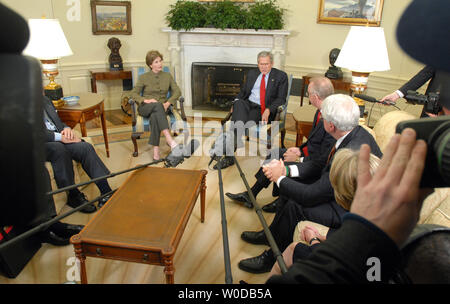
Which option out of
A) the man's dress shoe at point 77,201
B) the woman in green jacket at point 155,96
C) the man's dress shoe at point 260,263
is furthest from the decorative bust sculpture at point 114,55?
the man's dress shoe at point 260,263

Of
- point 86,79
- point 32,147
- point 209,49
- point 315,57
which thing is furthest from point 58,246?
point 315,57

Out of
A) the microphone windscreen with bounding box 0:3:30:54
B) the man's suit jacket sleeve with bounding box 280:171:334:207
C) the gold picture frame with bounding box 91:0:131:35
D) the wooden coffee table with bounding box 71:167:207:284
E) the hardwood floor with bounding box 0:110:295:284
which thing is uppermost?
the gold picture frame with bounding box 91:0:131:35

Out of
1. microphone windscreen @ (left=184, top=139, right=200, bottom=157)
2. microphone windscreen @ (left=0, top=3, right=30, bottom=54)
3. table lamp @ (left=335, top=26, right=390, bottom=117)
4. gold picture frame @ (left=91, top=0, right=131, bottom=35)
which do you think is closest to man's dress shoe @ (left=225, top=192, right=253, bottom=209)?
microphone windscreen @ (left=184, top=139, right=200, bottom=157)

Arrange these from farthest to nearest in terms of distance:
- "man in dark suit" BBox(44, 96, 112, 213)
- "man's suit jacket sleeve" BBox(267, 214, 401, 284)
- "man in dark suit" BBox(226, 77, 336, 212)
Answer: "man in dark suit" BBox(44, 96, 112, 213) < "man in dark suit" BBox(226, 77, 336, 212) < "man's suit jacket sleeve" BBox(267, 214, 401, 284)

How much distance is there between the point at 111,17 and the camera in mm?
5395

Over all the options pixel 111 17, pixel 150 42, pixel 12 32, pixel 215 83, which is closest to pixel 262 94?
pixel 215 83

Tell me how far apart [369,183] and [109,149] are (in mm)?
4080

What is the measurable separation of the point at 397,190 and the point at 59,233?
257 cm

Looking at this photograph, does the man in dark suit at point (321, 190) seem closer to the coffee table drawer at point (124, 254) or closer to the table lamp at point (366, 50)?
the coffee table drawer at point (124, 254)

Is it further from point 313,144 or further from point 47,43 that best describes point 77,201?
point 313,144

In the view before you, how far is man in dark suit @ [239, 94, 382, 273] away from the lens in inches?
76.7

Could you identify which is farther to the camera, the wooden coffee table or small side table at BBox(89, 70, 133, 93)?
small side table at BBox(89, 70, 133, 93)

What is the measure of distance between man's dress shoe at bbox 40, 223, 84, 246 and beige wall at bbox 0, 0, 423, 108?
3632 mm

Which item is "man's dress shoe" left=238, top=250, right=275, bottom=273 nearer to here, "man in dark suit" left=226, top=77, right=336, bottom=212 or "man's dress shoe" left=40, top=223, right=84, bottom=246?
"man in dark suit" left=226, top=77, right=336, bottom=212
